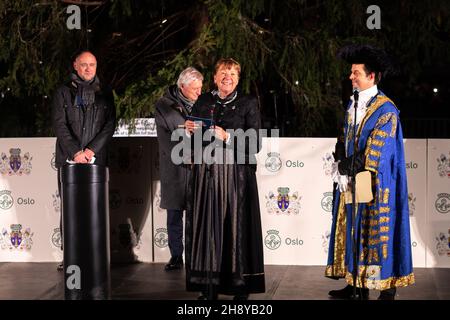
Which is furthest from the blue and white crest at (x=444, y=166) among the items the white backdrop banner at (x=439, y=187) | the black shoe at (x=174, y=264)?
the black shoe at (x=174, y=264)

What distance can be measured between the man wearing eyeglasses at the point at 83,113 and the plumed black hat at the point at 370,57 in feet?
7.65

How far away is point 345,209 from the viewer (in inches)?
275

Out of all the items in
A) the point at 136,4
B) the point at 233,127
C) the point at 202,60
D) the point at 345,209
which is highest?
the point at 136,4

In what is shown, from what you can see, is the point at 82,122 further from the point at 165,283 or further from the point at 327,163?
the point at 327,163

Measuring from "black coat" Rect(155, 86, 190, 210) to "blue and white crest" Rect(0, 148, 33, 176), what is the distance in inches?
60.5

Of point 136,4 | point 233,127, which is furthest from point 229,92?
point 136,4

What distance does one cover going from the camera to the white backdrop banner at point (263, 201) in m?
8.62

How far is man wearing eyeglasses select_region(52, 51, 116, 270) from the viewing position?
7906 mm

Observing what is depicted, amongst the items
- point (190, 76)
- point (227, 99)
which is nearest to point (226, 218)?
point (227, 99)

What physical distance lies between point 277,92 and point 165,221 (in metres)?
5.14

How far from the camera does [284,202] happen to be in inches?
346

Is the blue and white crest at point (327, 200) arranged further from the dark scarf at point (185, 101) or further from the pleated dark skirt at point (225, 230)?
the pleated dark skirt at point (225, 230)
